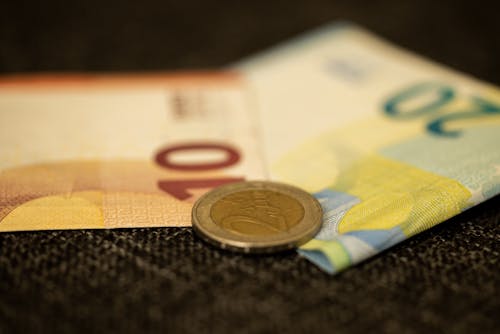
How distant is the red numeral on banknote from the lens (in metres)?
0.67

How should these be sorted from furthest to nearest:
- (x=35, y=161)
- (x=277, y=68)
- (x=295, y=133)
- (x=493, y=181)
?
1. (x=277, y=68)
2. (x=295, y=133)
3. (x=35, y=161)
4. (x=493, y=181)

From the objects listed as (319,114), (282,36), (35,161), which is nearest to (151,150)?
(35,161)

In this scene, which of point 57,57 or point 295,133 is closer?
point 295,133

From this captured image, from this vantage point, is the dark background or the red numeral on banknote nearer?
the dark background

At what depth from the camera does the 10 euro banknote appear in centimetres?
59

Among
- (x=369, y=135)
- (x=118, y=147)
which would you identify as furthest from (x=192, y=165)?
(x=369, y=135)

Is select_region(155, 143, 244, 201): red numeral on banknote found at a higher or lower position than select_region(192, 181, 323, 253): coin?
lower

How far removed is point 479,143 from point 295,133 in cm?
25

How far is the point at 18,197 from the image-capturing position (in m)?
0.62

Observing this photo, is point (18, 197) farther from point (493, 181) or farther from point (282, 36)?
point (282, 36)

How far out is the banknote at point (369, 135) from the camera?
573 millimetres

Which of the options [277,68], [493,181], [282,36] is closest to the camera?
[493,181]

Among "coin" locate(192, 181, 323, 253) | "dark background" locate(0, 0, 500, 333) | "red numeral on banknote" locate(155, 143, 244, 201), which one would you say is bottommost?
"red numeral on banknote" locate(155, 143, 244, 201)

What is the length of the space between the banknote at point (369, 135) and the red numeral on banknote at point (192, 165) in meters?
0.05
